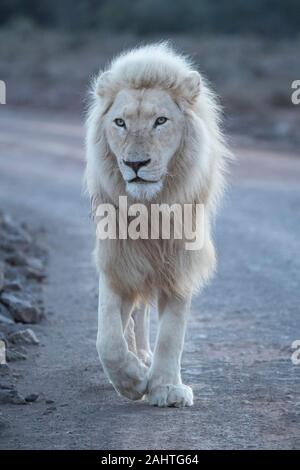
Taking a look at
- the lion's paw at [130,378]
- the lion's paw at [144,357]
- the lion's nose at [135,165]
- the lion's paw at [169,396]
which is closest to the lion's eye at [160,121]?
the lion's nose at [135,165]

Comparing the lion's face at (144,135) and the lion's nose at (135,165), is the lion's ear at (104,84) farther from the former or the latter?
the lion's nose at (135,165)

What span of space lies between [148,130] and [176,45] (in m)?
30.5

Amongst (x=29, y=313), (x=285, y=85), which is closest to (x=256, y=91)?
(x=285, y=85)

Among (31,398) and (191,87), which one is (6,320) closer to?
(31,398)

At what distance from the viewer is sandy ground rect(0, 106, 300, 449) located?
5559mm

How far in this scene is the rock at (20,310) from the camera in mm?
8367

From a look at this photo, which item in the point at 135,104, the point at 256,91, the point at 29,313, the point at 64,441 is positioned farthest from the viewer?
the point at 256,91

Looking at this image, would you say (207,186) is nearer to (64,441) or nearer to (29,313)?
(64,441)

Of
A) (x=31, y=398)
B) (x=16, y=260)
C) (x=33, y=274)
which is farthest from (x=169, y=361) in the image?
(x=16, y=260)

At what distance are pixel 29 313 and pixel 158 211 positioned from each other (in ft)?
7.94

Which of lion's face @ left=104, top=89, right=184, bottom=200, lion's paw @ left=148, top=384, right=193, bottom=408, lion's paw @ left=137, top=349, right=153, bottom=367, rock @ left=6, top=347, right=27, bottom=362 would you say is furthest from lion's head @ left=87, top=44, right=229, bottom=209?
rock @ left=6, top=347, right=27, bottom=362

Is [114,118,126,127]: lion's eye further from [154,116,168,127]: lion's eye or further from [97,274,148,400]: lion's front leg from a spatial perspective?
[97,274,148,400]: lion's front leg

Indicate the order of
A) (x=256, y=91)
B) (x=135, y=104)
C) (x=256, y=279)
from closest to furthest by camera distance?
(x=135, y=104), (x=256, y=279), (x=256, y=91)

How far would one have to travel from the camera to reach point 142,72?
6.29 metres
